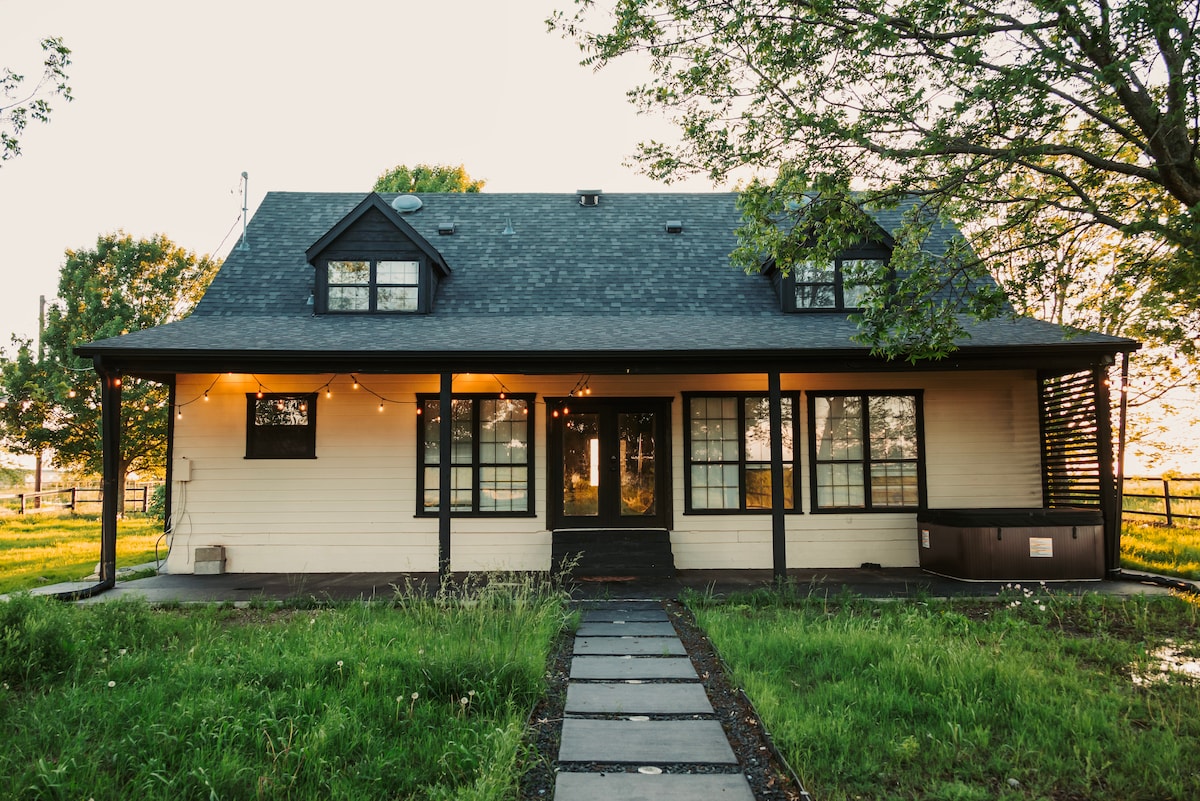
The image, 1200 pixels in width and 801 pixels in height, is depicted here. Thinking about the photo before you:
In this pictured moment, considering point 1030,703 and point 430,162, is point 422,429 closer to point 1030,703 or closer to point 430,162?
point 1030,703

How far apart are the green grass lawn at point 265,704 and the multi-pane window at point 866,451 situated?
5.62 meters

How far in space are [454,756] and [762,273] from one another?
9192 mm

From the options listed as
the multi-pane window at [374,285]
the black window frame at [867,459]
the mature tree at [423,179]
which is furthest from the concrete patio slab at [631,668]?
the mature tree at [423,179]

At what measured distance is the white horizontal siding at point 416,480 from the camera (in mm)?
9516

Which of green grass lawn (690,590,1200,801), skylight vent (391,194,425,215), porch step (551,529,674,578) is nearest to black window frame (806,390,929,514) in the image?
porch step (551,529,674,578)

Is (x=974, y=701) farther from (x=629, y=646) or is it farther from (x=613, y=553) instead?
(x=613, y=553)

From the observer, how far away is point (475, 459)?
32.0 ft

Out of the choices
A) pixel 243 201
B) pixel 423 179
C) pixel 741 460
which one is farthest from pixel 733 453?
pixel 423 179

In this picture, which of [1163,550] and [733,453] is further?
[1163,550]

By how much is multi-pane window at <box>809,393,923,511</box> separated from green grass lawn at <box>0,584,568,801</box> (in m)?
5.62

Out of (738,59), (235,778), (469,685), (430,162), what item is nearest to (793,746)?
(469,685)

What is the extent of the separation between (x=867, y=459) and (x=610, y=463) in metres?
3.73

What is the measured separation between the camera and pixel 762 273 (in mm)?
10953

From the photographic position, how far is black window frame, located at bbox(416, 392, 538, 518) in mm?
9648
